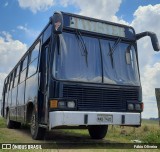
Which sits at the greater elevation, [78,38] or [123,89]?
[78,38]

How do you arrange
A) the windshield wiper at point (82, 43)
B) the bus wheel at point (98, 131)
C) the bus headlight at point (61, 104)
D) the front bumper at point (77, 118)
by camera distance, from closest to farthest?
the front bumper at point (77, 118) → the bus headlight at point (61, 104) → the windshield wiper at point (82, 43) → the bus wheel at point (98, 131)

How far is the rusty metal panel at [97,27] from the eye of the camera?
10.3m

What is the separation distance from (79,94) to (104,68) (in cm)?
123

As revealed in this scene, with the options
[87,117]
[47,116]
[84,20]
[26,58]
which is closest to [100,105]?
[87,117]

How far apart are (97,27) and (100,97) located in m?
2.21

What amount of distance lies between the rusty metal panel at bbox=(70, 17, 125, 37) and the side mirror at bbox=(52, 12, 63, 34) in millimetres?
680

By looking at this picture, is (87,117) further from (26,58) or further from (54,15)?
(26,58)

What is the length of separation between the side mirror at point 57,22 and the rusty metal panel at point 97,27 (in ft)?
2.23

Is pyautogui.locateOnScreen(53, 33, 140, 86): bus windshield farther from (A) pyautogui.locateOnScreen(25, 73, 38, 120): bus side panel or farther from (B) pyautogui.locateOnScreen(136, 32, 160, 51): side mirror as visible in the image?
(A) pyautogui.locateOnScreen(25, 73, 38, 120): bus side panel

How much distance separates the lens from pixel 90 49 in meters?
10.2

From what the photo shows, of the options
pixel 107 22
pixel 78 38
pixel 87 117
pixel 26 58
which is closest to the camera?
pixel 87 117

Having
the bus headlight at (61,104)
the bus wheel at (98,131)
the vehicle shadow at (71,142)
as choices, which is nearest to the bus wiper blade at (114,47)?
the bus headlight at (61,104)

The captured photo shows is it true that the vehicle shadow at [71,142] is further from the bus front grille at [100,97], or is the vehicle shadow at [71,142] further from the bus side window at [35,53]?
the bus side window at [35,53]

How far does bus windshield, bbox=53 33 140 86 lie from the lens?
9.65 m
